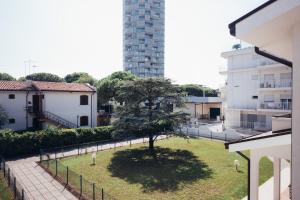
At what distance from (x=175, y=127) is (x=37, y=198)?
44.9ft

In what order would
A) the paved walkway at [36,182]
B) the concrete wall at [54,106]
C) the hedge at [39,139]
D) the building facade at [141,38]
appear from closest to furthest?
the paved walkway at [36,182] → the hedge at [39,139] → the concrete wall at [54,106] → the building facade at [141,38]

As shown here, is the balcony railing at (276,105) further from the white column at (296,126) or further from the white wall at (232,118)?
the white column at (296,126)

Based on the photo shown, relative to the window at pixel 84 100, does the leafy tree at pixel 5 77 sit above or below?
above

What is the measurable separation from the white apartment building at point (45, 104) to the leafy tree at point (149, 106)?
12.7 metres

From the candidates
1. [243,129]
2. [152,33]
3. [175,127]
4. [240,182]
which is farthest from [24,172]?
[152,33]

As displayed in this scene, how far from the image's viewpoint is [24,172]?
18.5m

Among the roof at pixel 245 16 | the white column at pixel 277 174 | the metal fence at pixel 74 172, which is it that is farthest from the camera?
the metal fence at pixel 74 172

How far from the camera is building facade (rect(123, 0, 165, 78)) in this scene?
105000mm

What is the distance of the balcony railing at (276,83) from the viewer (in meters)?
30.7

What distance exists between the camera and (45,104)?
1278 inches

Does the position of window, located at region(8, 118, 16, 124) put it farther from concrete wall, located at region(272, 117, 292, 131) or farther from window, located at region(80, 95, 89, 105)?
concrete wall, located at region(272, 117, 292, 131)

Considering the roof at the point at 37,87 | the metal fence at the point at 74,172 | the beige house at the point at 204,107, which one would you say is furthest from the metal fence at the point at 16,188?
the beige house at the point at 204,107

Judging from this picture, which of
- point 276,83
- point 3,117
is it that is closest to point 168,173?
point 3,117

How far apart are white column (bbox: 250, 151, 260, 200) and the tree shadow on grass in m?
8.43
